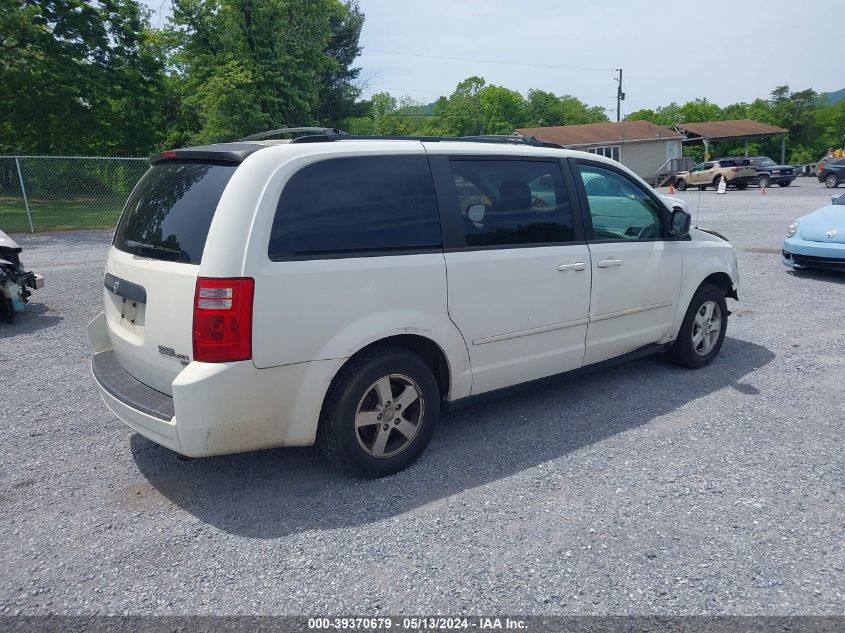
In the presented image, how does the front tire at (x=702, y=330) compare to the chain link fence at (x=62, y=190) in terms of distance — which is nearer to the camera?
the front tire at (x=702, y=330)

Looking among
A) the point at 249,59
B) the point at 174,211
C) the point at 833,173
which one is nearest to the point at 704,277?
the point at 174,211

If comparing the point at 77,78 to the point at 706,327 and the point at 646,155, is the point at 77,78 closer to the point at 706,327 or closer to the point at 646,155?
the point at 706,327

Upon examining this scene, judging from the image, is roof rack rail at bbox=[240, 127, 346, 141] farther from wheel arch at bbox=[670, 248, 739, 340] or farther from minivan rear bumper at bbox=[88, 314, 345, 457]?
wheel arch at bbox=[670, 248, 739, 340]

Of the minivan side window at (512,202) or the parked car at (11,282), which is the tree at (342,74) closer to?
the parked car at (11,282)

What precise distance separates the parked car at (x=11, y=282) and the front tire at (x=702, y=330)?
268 inches

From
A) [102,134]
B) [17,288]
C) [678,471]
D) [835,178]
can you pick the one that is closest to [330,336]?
[678,471]

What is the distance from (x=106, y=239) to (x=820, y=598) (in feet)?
51.6

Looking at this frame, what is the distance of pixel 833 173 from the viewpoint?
3189 centimetres

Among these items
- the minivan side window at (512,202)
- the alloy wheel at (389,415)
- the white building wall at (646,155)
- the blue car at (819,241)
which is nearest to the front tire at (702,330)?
the minivan side window at (512,202)

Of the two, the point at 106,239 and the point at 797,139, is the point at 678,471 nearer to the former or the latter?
the point at 106,239

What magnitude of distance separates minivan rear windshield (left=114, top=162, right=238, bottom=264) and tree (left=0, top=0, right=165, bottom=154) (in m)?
21.1

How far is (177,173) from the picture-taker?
3635mm

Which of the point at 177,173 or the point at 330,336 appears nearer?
the point at 330,336

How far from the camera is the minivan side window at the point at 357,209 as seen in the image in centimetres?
322
